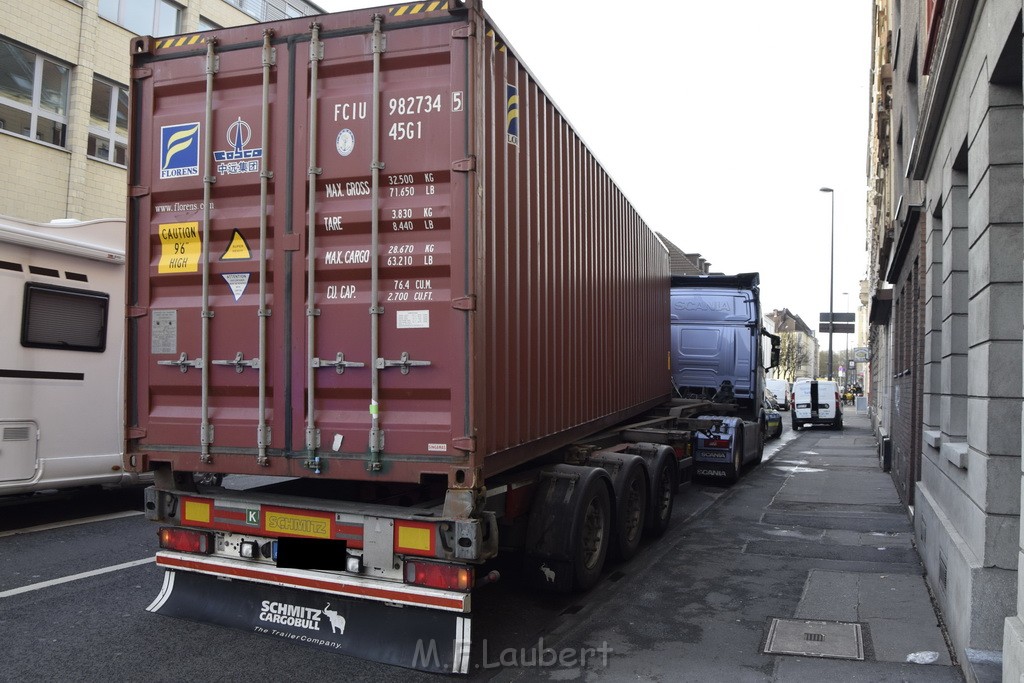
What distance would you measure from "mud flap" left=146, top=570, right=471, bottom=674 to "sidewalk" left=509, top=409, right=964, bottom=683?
0.50 meters

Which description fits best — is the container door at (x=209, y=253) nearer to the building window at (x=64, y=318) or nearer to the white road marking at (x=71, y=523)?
the building window at (x=64, y=318)

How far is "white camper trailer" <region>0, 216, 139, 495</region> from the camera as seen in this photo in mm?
7918

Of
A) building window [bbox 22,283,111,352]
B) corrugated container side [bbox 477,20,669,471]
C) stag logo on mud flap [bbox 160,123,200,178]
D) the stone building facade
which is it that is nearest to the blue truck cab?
corrugated container side [bbox 477,20,669,471]

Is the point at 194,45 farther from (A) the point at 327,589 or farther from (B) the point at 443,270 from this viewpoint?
(A) the point at 327,589

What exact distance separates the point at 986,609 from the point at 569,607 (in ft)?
9.24

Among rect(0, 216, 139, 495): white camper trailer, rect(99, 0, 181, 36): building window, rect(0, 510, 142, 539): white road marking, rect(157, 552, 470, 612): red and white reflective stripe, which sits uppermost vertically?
rect(99, 0, 181, 36): building window

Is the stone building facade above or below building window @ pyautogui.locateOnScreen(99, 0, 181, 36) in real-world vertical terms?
below

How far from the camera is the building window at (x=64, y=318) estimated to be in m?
8.11

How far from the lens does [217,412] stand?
521 cm

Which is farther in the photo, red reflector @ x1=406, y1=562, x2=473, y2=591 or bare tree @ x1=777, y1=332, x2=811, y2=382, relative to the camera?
bare tree @ x1=777, y1=332, x2=811, y2=382

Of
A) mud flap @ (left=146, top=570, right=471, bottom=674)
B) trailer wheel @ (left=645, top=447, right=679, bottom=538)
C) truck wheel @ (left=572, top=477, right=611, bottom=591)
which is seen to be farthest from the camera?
trailer wheel @ (left=645, top=447, right=679, bottom=538)

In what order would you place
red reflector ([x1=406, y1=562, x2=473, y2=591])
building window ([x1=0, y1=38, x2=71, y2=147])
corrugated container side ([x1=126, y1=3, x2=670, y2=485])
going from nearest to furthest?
red reflector ([x1=406, y1=562, x2=473, y2=591])
corrugated container side ([x1=126, y1=3, x2=670, y2=485])
building window ([x1=0, y1=38, x2=71, y2=147])

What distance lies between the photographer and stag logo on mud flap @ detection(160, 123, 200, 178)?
17.5 ft

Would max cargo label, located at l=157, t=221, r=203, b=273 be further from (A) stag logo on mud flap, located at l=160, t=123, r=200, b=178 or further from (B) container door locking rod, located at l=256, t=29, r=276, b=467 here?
(B) container door locking rod, located at l=256, t=29, r=276, b=467
